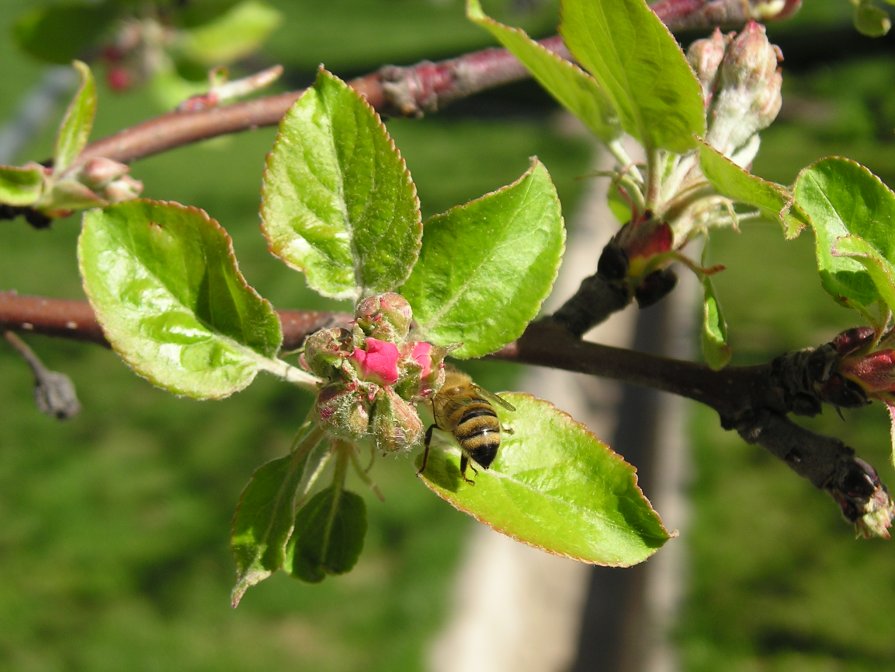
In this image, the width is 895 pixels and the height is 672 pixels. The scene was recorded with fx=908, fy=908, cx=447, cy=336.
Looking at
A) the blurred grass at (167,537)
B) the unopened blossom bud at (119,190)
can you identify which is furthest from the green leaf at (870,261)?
the blurred grass at (167,537)

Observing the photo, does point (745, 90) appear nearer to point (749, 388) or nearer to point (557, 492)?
point (749, 388)

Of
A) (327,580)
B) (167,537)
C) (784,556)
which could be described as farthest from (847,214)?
(167,537)

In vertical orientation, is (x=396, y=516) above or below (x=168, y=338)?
below

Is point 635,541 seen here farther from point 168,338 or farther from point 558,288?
point 558,288

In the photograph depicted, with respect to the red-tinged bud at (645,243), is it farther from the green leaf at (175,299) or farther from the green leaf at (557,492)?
the green leaf at (175,299)

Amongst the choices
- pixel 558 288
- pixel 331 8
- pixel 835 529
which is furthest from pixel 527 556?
pixel 331 8

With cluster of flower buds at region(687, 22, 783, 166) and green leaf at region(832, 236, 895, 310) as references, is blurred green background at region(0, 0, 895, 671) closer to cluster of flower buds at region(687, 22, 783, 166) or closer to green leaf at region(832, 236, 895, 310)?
cluster of flower buds at region(687, 22, 783, 166)
